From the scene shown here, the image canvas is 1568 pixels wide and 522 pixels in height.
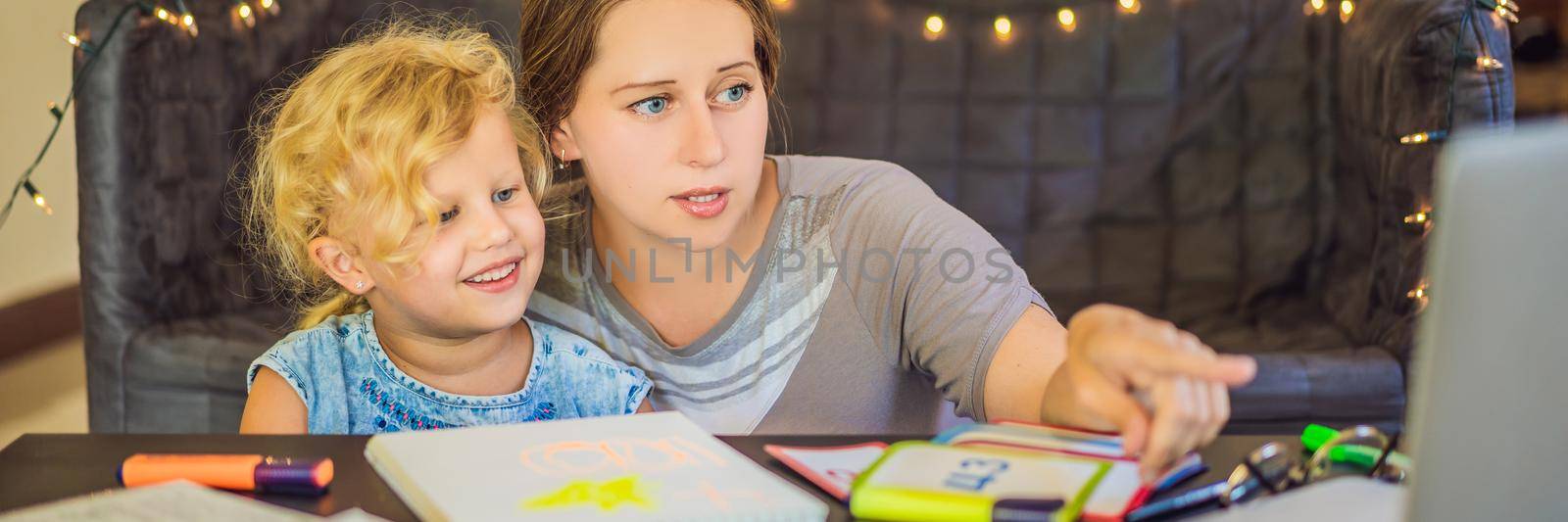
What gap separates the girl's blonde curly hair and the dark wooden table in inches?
11.9

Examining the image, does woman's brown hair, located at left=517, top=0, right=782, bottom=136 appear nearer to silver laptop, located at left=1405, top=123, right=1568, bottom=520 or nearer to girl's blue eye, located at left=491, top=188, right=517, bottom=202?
girl's blue eye, located at left=491, top=188, right=517, bottom=202

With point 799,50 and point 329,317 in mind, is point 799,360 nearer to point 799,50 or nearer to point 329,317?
point 329,317

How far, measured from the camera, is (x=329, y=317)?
114 cm

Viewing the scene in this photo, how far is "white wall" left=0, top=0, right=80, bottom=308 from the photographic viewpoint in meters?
2.74

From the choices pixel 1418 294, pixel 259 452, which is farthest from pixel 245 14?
pixel 1418 294

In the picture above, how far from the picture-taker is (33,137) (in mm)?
2830

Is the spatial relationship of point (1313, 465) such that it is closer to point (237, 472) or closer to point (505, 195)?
point (237, 472)

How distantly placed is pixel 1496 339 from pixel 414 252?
0.80 metres

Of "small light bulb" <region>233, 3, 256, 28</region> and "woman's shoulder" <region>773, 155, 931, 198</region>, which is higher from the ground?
"small light bulb" <region>233, 3, 256, 28</region>

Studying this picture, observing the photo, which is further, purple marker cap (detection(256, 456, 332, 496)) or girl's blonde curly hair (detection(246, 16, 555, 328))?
girl's blonde curly hair (detection(246, 16, 555, 328))

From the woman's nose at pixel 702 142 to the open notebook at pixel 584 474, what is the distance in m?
0.40

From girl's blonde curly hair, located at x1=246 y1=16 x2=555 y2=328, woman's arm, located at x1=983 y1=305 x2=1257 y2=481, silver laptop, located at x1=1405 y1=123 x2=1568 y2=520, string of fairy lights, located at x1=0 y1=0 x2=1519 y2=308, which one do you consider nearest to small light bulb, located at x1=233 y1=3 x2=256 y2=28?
string of fairy lights, located at x1=0 y1=0 x2=1519 y2=308

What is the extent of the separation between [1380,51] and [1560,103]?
2441mm

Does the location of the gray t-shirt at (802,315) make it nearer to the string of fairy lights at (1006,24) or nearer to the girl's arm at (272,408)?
the girl's arm at (272,408)
